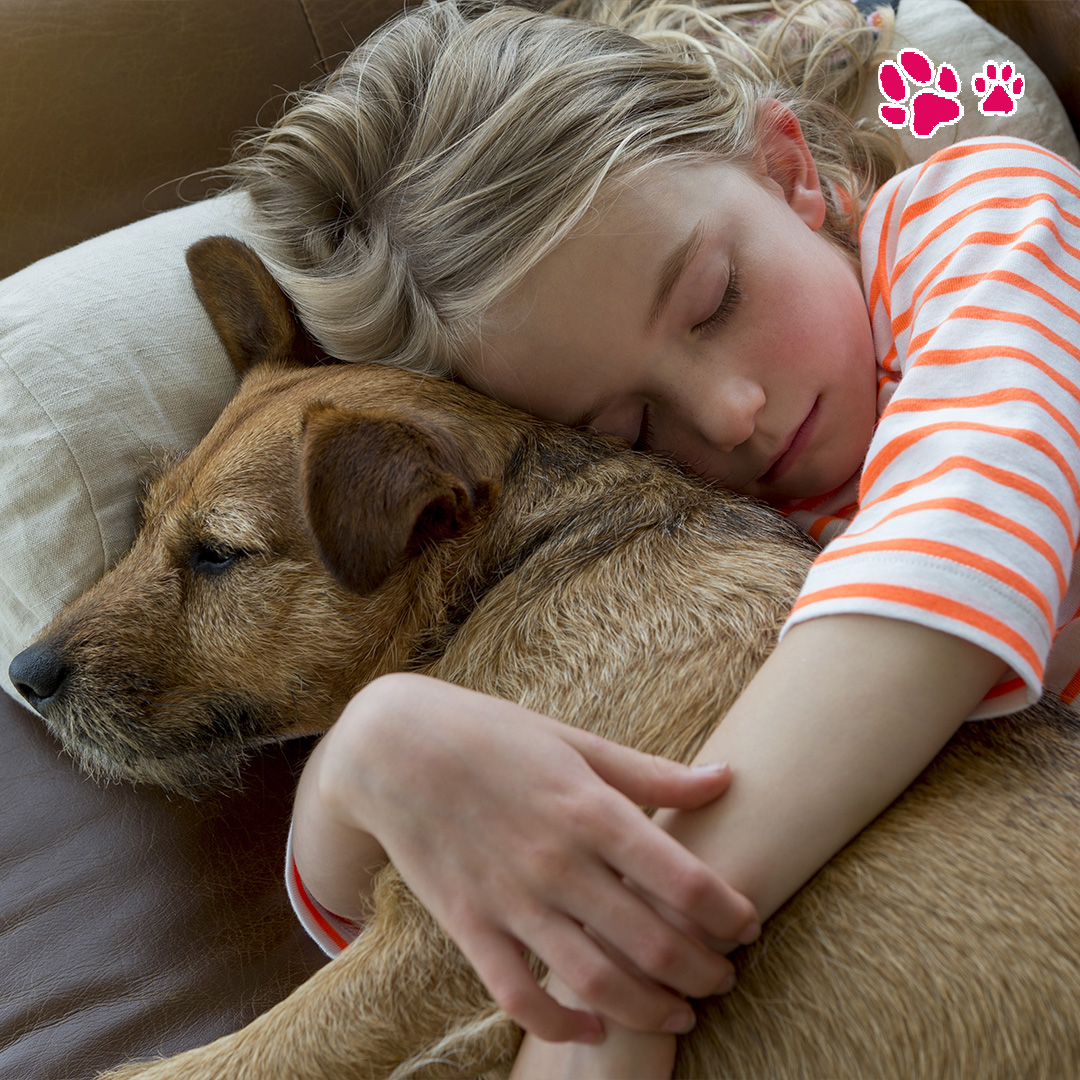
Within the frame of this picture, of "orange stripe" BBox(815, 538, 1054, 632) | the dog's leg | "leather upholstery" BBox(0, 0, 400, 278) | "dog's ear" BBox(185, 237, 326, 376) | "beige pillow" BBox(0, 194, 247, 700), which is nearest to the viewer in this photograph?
"orange stripe" BBox(815, 538, 1054, 632)

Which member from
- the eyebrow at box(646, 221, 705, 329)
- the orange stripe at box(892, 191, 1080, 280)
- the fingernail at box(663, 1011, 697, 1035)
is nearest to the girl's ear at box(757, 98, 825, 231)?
the orange stripe at box(892, 191, 1080, 280)

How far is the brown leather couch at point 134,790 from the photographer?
4.65 ft

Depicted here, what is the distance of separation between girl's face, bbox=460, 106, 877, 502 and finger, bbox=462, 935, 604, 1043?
81 centimetres

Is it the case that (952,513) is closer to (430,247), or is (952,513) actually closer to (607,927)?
(607,927)

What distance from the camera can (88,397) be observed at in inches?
64.7

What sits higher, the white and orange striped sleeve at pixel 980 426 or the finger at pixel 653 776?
the white and orange striped sleeve at pixel 980 426

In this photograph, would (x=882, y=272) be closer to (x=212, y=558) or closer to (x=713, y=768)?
(x=713, y=768)

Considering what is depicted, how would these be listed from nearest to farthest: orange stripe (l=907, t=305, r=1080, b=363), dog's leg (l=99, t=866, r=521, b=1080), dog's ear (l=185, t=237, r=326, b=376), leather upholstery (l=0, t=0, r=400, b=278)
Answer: dog's leg (l=99, t=866, r=521, b=1080)
orange stripe (l=907, t=305, r=1080, b=363)
dog's ear (l=185, t=237, r=326, b=376)
leather upholstery (l=0, t=0, r=400, b=278)

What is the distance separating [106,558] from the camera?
1.61 metres

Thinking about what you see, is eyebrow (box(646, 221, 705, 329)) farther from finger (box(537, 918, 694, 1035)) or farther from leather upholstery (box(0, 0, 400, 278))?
leather upholstery (box(0, 0, 400, 278))

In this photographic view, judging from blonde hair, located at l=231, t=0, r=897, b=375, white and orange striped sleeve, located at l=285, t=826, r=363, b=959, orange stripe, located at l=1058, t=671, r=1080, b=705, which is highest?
blonde hair, located at l=231, t=0, r=897, b=375

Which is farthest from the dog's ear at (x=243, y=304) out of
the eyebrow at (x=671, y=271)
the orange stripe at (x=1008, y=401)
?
the orange stripe at (x=1008, y=401)

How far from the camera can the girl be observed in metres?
0.93

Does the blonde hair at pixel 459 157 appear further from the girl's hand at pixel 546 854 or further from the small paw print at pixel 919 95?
the girl's hand at pixel 546 854
